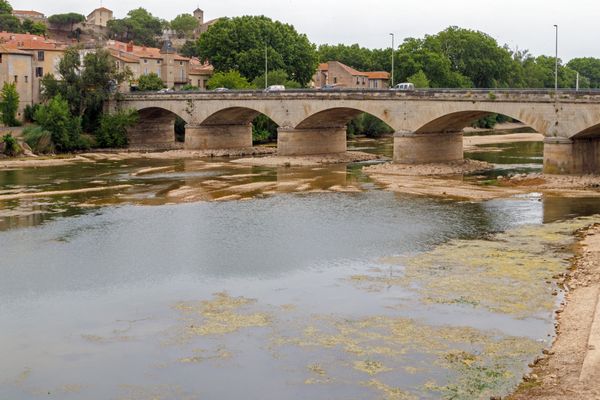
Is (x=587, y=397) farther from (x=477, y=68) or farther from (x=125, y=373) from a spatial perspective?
(x=477, y=68)

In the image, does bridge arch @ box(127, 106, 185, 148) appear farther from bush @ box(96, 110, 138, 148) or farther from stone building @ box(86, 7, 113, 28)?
stone building @ box(86, 7, 113, 28)

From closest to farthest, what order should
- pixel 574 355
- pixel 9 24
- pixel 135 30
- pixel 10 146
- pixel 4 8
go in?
1. pixel 574 355
2. pixel 10 146
3. pixel 9 24
4. pixel 4 8
5. pixel 135 30

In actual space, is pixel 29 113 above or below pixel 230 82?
below

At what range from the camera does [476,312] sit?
26.3 m

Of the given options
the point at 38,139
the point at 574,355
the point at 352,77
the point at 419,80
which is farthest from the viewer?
the point at 352,77

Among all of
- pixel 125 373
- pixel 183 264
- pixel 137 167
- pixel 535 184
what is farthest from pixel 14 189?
pixel 125 373

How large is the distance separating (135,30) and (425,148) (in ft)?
429

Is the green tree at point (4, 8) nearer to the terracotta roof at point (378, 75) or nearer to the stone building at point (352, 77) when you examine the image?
the stone building at point (352, 77)

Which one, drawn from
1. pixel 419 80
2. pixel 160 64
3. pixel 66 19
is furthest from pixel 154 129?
pixel 66 19

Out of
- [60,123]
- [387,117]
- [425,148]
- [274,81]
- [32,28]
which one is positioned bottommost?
[425,148]

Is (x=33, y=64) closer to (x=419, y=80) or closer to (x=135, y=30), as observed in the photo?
(x=419, y=80)

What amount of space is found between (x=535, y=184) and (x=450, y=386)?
121 ft

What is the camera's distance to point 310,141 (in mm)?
77438

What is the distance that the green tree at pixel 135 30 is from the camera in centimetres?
18236
